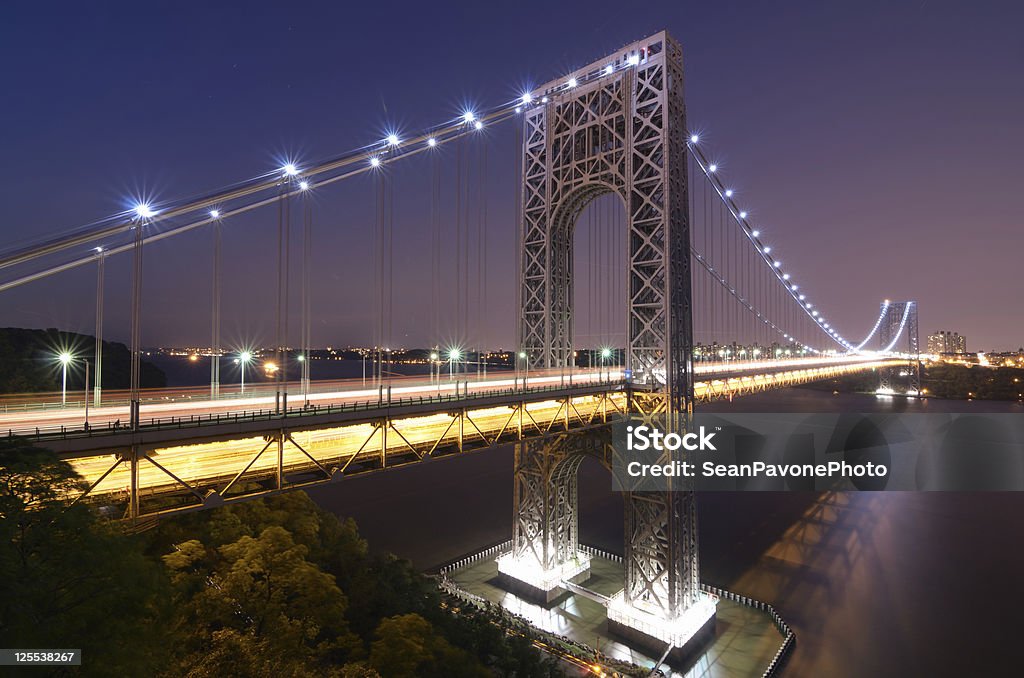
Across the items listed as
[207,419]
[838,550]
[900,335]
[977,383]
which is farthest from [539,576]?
[900,335]

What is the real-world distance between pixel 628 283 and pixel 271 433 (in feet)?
52.3

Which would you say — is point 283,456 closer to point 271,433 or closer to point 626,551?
point 271,433

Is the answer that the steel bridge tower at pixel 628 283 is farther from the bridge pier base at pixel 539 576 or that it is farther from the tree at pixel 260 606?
the tree at pixel 260 606

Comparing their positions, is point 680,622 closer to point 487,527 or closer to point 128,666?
point 487,527

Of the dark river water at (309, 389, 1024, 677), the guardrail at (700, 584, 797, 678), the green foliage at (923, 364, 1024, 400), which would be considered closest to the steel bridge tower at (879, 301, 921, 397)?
the green foliage at (923, 364, 1024, 400)

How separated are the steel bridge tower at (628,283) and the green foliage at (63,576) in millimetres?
18748

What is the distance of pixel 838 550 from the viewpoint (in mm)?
31469

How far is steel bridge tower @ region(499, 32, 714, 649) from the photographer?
21688 mm

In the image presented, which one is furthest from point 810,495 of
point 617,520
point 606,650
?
point 606,650

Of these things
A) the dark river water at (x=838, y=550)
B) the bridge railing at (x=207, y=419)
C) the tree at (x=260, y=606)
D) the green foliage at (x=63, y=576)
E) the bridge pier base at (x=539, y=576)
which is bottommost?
the dark river water at (x=838, y=550)

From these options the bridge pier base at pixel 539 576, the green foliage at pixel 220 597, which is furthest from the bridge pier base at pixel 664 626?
the green foliage at pixel 220 597

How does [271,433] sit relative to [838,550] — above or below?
above

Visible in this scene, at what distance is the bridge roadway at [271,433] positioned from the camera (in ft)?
32.6

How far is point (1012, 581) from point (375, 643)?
1378 inches
